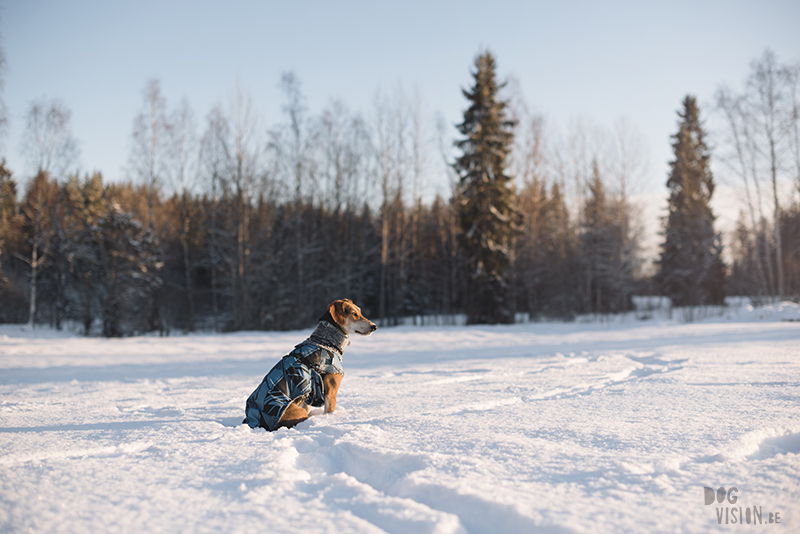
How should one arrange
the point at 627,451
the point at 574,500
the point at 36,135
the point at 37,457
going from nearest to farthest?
the point at 574,500 < the point at 627,451 < the point at 37,457 < the point at 36,135

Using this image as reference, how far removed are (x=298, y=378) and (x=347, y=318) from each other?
77cm

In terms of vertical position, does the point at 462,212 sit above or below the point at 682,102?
below

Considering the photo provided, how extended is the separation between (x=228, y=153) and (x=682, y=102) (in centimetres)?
2927

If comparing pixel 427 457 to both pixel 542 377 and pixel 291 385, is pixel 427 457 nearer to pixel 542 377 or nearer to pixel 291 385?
pixel 291 385

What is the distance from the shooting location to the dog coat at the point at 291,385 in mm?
2932

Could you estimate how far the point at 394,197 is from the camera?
71.4 feet

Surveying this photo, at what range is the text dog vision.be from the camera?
4.97 feet

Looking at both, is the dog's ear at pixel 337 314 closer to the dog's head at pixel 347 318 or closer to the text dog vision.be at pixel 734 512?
the dog's head at pixel 347 318

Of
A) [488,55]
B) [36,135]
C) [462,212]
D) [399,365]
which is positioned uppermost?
[488,55]

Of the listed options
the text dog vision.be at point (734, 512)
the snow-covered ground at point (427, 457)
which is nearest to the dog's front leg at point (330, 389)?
the snow-covered ground at point (427, 457)

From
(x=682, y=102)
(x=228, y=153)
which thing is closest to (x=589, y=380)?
(x=228, y=153)

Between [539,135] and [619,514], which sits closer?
[619,514]

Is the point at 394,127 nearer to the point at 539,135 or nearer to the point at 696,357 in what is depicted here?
the point at 539,135

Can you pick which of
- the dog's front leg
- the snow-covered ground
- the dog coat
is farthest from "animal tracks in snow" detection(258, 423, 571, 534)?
the dog's front leg
